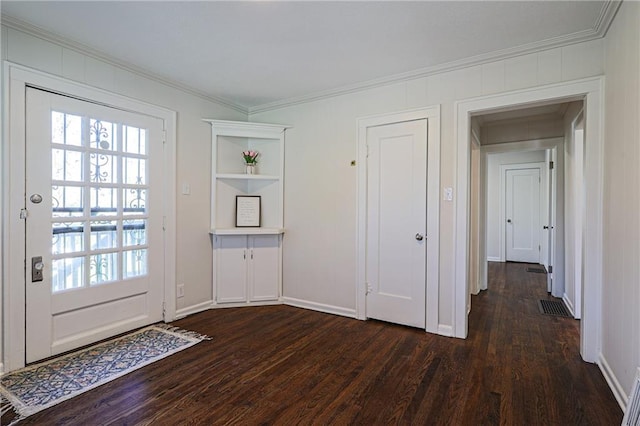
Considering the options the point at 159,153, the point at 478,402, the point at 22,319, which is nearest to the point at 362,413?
the point at 478,402

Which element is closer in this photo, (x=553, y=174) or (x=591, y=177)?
(x=591, y=177)

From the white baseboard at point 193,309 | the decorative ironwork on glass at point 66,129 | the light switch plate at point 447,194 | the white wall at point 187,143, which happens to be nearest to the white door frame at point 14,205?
the decorative ironwork on glass at point 66,129

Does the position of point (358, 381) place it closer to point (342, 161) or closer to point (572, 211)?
point (342, 161)

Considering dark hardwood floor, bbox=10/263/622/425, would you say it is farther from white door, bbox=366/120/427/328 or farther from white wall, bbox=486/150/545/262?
white wall, bbox=486/150/545/262

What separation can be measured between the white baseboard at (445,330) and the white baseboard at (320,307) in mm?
871

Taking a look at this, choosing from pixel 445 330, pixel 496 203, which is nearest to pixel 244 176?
pixel 445 330

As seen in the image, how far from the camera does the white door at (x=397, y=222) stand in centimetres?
312

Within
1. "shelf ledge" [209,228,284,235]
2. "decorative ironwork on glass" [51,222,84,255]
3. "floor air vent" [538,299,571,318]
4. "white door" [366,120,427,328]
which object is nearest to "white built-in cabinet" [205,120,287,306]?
"shelf ledge" [209,228,284,235]

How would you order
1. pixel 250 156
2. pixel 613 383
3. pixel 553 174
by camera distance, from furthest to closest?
pixel 553 174 → pixel 250 156 → pixel 613 383

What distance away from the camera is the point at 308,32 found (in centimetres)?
240

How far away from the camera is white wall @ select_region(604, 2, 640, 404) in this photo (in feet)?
5.71

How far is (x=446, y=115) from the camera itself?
9.80ft

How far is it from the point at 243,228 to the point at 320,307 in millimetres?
1273

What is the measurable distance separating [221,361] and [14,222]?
1750mm
